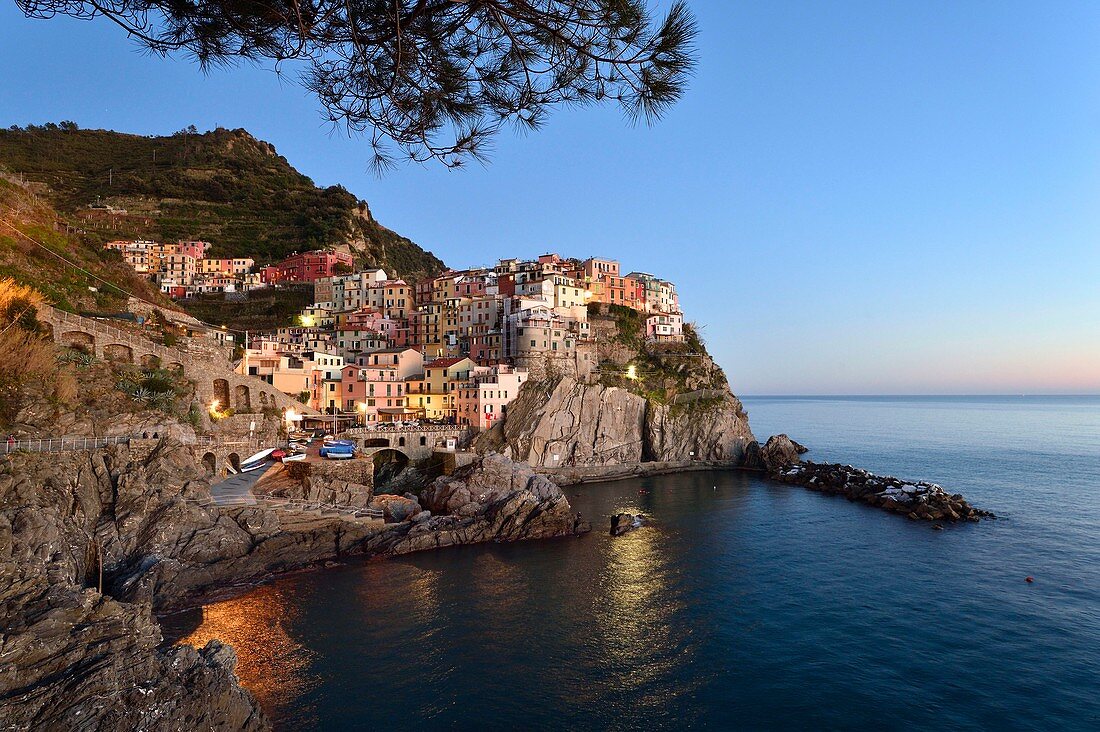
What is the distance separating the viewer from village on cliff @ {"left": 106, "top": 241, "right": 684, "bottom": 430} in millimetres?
50312

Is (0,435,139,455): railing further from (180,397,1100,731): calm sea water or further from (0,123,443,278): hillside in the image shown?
(0,123,443,278): hillside

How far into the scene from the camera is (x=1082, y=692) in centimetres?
1585

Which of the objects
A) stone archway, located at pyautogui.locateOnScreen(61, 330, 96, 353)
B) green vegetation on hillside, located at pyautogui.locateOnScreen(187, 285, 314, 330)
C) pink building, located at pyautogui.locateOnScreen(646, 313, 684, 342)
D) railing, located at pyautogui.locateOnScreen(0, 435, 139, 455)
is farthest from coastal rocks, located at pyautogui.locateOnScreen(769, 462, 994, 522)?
green vegetation on hillside, located at pyautogui.locateOnScreen(187, 285, 314, 330)

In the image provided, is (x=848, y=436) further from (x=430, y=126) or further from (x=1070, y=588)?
(x=430, y=126)

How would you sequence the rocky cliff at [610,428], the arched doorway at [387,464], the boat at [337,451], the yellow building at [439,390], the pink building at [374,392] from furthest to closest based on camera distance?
the yellow building at [439,390] → the pink building at [374,392] → the rocky cliff at [610,428] → the arched doorway at [387,464] → the boat at [337,451]

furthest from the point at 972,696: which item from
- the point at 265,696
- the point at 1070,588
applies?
the point at 265,696

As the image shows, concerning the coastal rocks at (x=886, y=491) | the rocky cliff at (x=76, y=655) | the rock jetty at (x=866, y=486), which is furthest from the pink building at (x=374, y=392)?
the coastal rocks at (x=886, y=491)

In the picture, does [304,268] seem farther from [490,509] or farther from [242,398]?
[490,509]

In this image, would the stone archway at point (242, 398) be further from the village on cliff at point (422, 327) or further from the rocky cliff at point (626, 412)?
the rocky cliff at point (626, 412)

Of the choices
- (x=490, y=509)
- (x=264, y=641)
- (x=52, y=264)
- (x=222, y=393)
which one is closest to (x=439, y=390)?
(x=222, y=393)

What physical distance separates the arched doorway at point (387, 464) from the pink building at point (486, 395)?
24.1 feet

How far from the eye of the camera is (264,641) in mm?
18016

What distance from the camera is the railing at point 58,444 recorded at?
827 inches

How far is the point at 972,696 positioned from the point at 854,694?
10.8 feet
